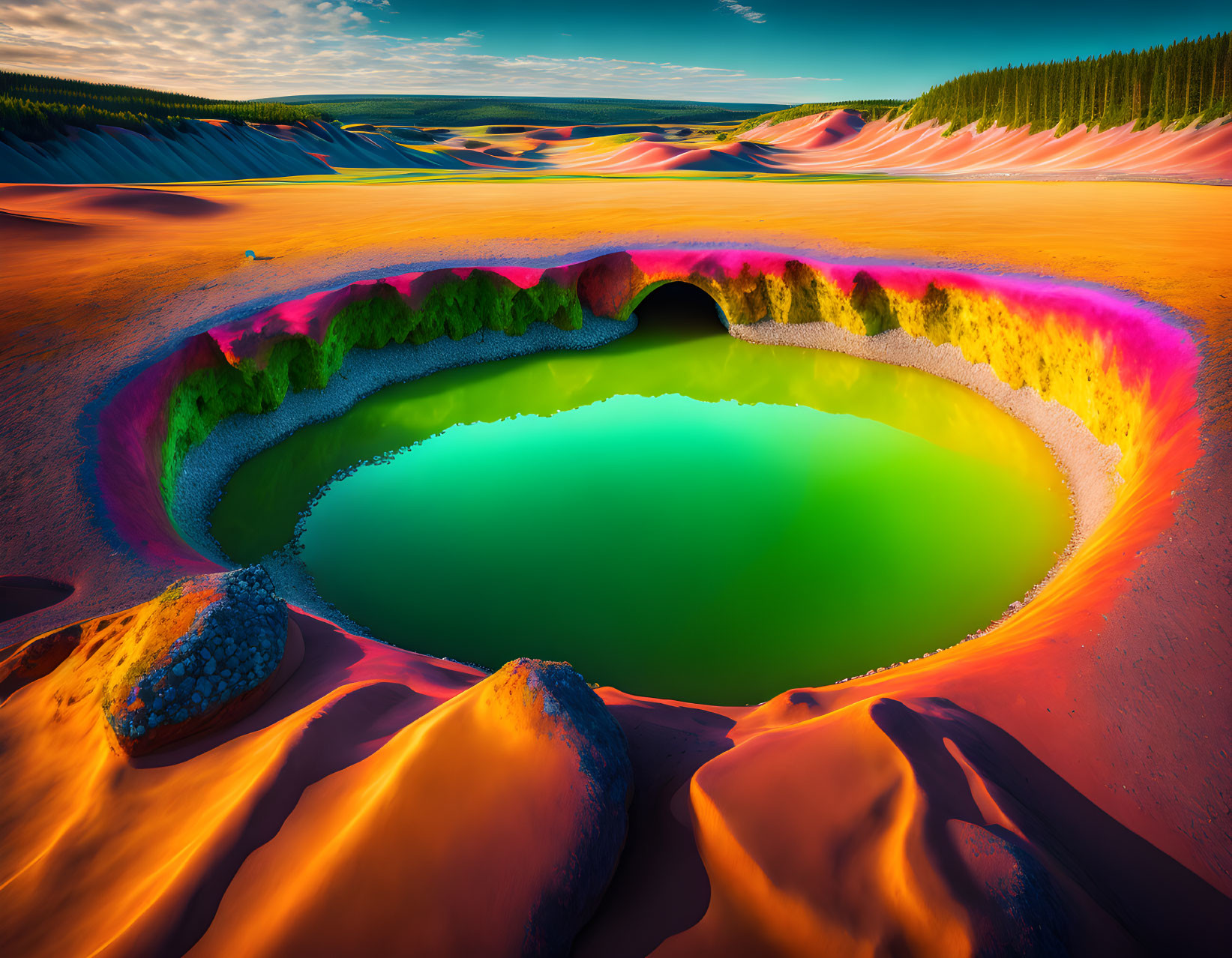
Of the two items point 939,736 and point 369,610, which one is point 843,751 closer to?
point 939,736

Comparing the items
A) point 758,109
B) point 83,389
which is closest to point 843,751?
point 83,389

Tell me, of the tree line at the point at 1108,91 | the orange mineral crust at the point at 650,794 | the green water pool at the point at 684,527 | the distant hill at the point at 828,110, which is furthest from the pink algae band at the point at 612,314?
the distant hill at the point at 828,110

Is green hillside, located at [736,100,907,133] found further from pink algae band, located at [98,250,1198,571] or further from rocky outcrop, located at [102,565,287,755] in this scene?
rocky outcrop, located at [102,565,287,755]

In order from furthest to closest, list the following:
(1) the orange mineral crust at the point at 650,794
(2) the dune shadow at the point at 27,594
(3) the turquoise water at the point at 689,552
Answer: (3) the turquoise water at the point at 689,552, (2) the dune shadow at the point at 27,594, (1) the orange mineral crust at the point at 650,794

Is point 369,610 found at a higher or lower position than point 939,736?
lower

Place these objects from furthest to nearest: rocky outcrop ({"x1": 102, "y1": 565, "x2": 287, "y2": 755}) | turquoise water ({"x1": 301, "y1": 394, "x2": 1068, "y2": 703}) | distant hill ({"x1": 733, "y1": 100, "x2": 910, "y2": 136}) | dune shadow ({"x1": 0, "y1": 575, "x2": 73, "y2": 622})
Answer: distant hill ({"x1": 733, "y1": 100, "x2": 910, "y2": 136}) < turquoise water ({"x1": 301, "y1": 394, "x2": 1068, "y2": 703}) < dune shadow ({"x1": 0, "y1": 575, "x2": 73, "y2": 622}) < rocky outcrop ({"x1": 102, "y1": 565, "x2": 287, "y2": 755})

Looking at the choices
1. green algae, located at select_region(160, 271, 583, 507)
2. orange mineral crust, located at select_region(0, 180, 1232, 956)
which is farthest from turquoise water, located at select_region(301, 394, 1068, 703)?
green algae, located at select_region(160, 271, 583, 507)

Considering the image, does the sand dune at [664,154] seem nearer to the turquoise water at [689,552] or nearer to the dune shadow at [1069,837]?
the turquoise water at [689,552]
